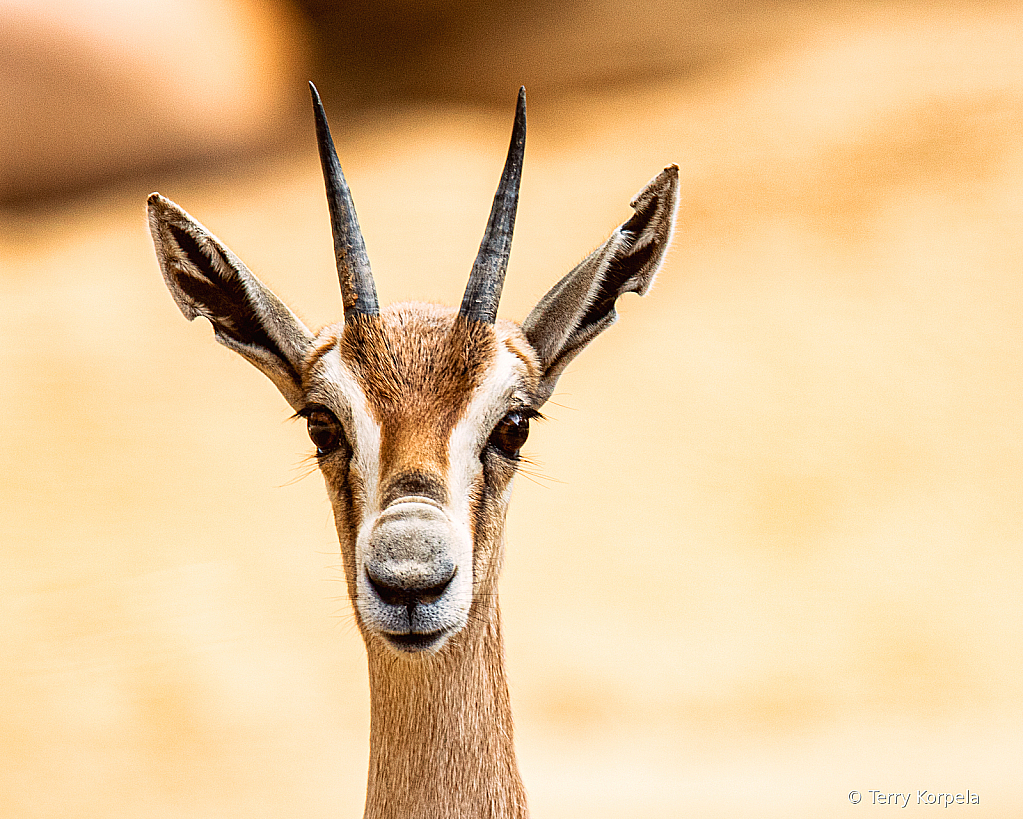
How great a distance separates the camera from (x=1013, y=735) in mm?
11336

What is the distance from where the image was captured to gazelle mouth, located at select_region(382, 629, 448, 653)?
13.6ft

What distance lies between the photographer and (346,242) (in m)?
4.71

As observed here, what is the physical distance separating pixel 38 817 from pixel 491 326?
8.45 metres

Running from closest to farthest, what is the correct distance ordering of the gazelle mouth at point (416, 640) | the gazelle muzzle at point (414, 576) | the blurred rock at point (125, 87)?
the gazelle muzzle at point (414, 576) → the gazelle mouth at point (416, 640) → the blurred rock at point (125, 87)

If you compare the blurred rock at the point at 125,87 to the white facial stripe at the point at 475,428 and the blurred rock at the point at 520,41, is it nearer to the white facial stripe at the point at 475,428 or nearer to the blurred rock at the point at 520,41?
the blurred rock at the point at 520,41

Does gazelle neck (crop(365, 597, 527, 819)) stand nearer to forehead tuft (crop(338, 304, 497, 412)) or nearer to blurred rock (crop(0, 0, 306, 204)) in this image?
forehead tuft (crop(338, 304, 497, 412))

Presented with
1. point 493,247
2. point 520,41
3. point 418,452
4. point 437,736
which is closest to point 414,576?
point 418,452

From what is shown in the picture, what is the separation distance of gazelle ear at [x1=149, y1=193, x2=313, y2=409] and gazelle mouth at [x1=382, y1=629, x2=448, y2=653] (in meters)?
1.29

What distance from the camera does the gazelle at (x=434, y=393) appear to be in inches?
175

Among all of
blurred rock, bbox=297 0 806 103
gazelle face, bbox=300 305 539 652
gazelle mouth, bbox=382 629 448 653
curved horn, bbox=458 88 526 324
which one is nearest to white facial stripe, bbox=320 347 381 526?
gazelle face, bbox=300 305 539 652

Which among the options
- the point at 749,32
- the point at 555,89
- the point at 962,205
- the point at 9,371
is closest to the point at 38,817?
the point at 9,371

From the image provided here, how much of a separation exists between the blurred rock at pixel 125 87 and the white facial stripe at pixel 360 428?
55.3 ft

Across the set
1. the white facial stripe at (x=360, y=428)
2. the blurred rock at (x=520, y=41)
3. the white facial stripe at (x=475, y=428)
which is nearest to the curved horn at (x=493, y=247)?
the white facial stripe at (x=475, y=428)

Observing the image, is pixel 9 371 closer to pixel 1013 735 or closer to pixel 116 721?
pixel 116 721
